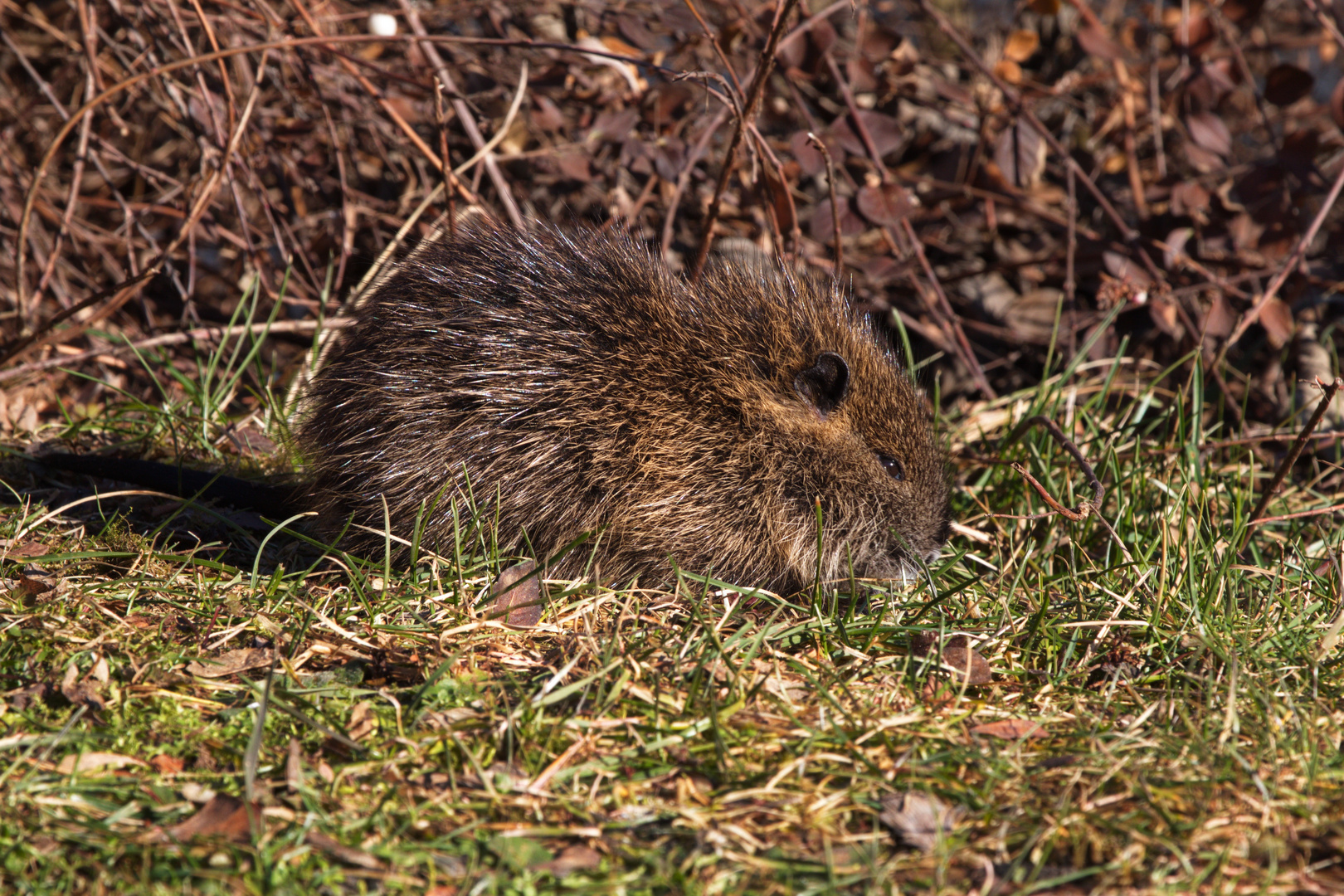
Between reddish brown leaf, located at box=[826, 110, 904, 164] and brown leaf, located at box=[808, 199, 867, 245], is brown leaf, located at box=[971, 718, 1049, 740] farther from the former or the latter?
reddish brown leaf, located at box=[826, 110, 904, 164]

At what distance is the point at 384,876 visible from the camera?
Answer: 207 cm

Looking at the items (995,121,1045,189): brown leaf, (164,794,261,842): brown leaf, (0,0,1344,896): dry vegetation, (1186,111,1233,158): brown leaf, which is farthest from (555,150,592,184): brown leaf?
(164,794,261,842): brown leaf

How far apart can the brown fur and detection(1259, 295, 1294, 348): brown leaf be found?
202 centimetres

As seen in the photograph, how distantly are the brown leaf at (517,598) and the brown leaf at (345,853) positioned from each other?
97cm

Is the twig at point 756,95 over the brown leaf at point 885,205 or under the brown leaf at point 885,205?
over

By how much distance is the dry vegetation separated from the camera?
2.23 metres

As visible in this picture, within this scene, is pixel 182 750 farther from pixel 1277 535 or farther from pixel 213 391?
pixel 1277 535

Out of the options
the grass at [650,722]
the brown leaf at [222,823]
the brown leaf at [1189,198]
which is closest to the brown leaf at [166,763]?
the grass at [650,722]

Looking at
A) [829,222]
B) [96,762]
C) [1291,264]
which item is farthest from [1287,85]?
[96,762]

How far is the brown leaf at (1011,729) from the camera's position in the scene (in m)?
2.64

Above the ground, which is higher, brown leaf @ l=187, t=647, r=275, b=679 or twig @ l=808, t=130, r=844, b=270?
twig @ l=808, t=130, r=844, b=270

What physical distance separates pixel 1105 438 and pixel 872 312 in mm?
1584

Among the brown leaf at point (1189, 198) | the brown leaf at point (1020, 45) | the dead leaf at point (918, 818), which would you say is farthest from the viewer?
the brown leaf at point (1020, 45)

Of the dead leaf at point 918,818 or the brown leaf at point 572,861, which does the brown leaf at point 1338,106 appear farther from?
the brown leaf at point 572,861
